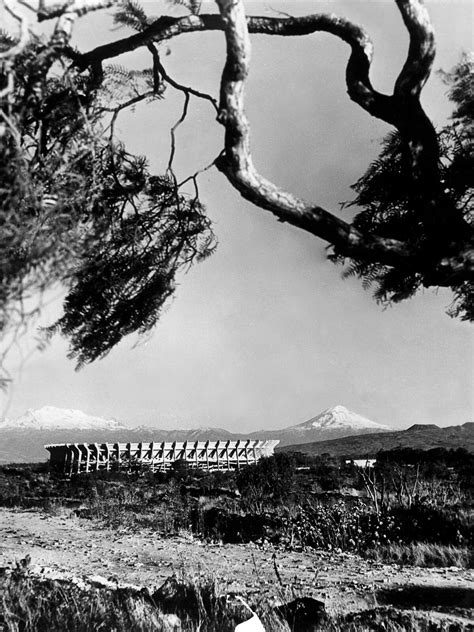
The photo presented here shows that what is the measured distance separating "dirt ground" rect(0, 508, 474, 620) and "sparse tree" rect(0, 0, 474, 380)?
227 centimetres

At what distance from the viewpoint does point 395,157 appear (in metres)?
3.58

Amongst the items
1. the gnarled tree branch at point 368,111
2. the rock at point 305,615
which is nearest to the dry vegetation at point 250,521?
the rock at point 305,615

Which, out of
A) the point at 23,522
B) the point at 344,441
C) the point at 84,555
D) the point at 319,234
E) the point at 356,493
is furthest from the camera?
the point at 344,441

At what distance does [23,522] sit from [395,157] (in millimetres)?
11742

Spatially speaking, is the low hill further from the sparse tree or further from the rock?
the sparse tree

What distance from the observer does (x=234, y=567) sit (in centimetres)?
726

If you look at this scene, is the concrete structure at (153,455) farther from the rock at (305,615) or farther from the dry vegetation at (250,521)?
the rock at (305,615)

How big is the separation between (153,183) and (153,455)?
76.8 feet

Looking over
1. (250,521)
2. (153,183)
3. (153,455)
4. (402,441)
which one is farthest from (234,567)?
(402,441)

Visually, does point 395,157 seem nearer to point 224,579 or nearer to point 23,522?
point 224,579

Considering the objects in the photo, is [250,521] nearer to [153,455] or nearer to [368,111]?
[368,111]

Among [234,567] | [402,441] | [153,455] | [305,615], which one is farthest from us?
[402,441]

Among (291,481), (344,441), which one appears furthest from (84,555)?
(344,441)

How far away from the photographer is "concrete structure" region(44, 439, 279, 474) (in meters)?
24.8
